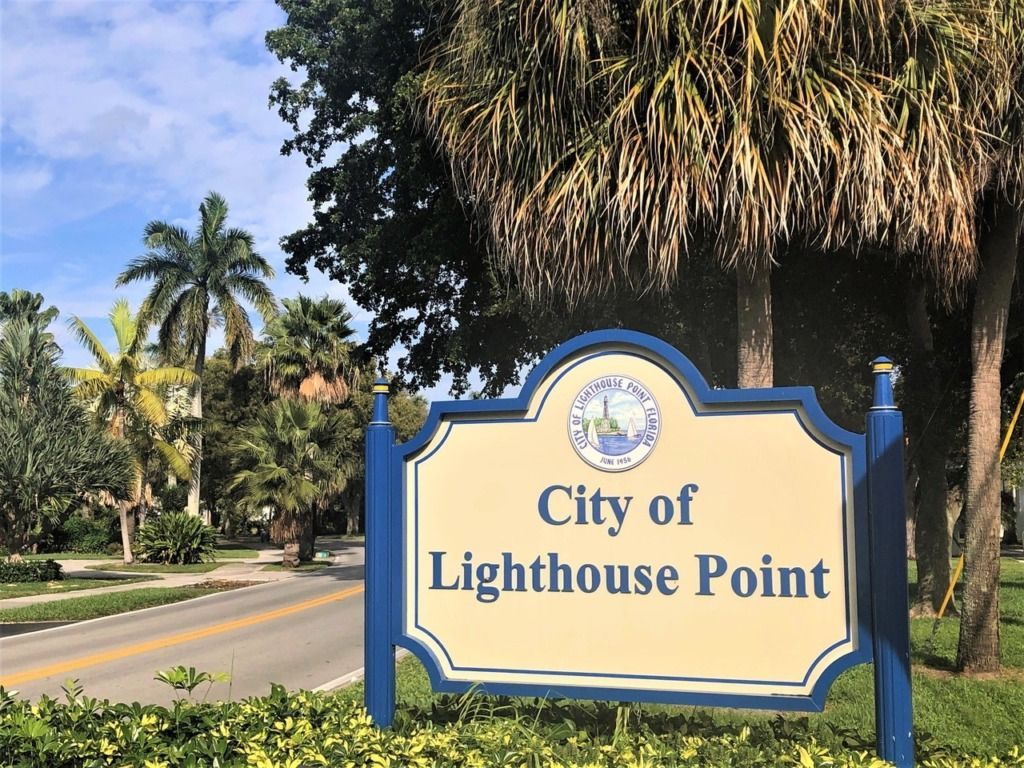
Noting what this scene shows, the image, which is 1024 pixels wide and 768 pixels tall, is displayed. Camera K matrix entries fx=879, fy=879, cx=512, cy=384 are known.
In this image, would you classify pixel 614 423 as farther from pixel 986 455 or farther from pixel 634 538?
pixel 986 455

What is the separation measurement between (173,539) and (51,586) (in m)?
7.76

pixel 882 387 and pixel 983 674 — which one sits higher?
pixel 882 387

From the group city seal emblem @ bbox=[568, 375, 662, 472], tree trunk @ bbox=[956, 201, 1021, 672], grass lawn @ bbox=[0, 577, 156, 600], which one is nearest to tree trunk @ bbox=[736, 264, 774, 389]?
city seal emblem @ bbox=[568, 375, 662, 472]

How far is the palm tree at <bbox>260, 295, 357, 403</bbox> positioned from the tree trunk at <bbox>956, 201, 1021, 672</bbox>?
2705cm

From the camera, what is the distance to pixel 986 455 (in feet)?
26.6

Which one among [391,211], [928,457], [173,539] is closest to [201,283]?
[173,539]

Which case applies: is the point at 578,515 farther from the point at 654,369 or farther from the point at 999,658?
the point at 999,658

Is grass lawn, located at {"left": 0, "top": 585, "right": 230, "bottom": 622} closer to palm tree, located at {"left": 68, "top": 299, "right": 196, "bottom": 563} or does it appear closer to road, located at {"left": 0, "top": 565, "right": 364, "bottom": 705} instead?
road, located at {"left": 0, "top": 565, "right": 364, "bottom": 705}

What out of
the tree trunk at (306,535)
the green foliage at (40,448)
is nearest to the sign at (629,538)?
the green foliage at (40,448)

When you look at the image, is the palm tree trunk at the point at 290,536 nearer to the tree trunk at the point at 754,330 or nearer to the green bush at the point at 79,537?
the green bush at the point at 79,537

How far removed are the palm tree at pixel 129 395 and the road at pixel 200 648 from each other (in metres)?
13.0

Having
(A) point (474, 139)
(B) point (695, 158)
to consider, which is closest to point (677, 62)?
(B) point (695, 158)

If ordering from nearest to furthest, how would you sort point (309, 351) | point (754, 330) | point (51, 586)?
point (754, 330) < point (51, 586) < point (309, 351)

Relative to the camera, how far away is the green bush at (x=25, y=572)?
805 inches
